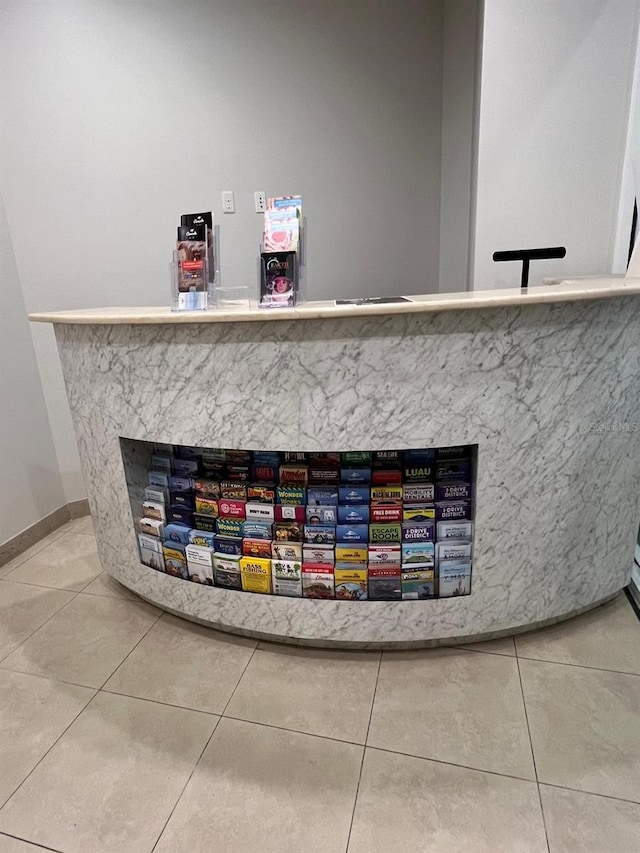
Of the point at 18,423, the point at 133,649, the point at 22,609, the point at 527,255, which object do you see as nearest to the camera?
the point at 133,649

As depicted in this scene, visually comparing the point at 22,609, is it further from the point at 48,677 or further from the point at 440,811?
the point at 440,811

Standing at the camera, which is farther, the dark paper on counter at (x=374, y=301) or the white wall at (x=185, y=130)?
the white wall at (x=185, y=130)

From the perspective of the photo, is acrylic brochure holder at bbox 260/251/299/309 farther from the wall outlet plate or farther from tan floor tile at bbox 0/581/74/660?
tan floor tile at bbox 0/581/74/660

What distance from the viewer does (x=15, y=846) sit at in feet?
3.64

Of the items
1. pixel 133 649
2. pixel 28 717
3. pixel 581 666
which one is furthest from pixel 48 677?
pixel 581 666

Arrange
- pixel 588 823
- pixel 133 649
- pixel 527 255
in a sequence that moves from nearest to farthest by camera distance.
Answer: pixel 588 823 → pixel 133 649 → pixel 527 255

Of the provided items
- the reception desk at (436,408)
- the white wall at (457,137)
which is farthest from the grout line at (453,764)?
the white wall at (457,137)

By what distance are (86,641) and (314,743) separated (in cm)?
90

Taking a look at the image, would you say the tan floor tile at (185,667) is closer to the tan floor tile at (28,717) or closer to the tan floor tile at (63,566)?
the tan floor tile at (28,717)

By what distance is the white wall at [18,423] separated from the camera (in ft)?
7.41

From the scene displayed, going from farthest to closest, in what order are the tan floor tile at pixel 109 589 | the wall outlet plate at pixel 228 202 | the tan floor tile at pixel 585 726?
1. the wall outlet plate at pixel 228 202
2. the tan floor tile at pixel 109 589
3. the tan floor tile at pixel 585 726

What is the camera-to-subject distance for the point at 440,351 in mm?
1328

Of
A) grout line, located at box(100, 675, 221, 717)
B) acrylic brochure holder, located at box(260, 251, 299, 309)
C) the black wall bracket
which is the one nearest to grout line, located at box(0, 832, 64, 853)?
grout line, located at box(100, 675, 221, 717)

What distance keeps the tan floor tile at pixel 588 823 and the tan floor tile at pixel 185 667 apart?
86cm
